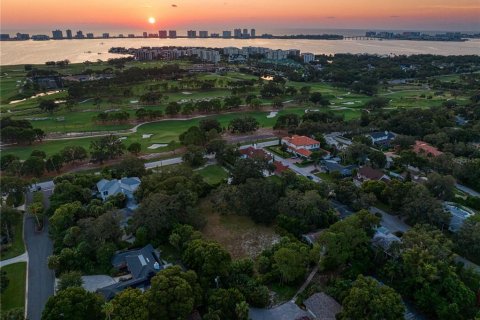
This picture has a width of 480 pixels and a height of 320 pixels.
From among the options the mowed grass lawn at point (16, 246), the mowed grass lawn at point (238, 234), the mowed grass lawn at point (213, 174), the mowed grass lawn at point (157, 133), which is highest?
the mowed grass lawn at point (157, 133)

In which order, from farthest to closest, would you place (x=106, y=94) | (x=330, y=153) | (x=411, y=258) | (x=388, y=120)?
(x=106, y=94) → (x=388, y=120) → (x=330, y=153) → (x=411, y=258)

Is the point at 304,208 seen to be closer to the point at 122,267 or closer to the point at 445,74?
the point at 122,267

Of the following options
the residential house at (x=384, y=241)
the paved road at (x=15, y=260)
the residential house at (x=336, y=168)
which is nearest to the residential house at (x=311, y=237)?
the residential house at (x=384, y=241)

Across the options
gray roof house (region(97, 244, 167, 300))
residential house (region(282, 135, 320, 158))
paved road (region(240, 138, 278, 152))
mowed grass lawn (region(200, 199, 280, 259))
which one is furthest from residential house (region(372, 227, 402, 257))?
paved road (region(240, 138, 278, 152))

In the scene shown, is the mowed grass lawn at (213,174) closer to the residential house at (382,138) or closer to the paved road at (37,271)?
the paved road at (37,271)

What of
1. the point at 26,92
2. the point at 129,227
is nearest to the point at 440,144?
the point at 129,227

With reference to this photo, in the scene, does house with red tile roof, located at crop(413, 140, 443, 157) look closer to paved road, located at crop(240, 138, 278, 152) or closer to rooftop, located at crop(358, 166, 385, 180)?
rooftop, located at crop(358, 166, 385, 180)
